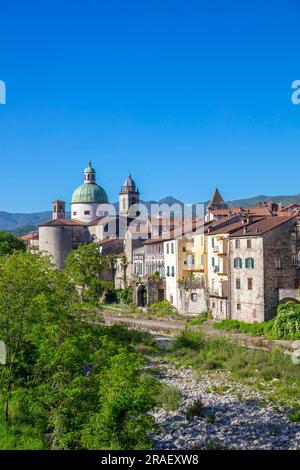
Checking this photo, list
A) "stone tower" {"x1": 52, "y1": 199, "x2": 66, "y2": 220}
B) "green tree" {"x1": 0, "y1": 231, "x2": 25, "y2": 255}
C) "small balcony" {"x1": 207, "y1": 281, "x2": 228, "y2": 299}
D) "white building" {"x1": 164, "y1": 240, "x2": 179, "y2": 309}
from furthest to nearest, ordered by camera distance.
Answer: "stone tower" {"x1": 52, "y1": 199, "x2": 66, "y2": 220} < "green tree" {"x1": 0, "y1": 231, "x2": 25, "y2": 255} < "white building" {"x1": 164, "y1": 240, "x2": 179, "y2": 309} < "small balcony" {"x1": 207, "y1": 281, "x2": 228, "y2": 299}

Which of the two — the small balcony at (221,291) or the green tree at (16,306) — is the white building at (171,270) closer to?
the small balcony at (221,291)

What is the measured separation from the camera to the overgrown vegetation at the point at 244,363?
1512 inches

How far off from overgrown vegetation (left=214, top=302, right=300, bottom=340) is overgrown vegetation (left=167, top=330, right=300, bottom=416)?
388 centimetres

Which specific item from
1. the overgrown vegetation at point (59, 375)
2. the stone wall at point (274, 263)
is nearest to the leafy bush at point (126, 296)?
the stone wall at point (274, 263)

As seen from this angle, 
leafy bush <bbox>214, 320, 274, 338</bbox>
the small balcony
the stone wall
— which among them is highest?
the stone wall

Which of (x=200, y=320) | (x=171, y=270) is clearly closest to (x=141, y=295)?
(x=171, y=270)

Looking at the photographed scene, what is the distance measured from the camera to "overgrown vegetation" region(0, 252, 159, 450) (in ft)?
83.0

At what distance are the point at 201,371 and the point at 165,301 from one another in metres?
29.7

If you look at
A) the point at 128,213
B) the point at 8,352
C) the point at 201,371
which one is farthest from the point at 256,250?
the point at 128,213

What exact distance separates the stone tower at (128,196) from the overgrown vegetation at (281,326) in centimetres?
6857

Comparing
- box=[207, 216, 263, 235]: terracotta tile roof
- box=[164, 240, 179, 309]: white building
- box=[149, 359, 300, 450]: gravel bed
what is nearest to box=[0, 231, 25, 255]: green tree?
box=[164, 240, 179, 309]: white building

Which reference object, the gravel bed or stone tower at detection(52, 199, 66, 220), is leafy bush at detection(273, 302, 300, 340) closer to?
the gravel bed

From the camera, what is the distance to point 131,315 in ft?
231

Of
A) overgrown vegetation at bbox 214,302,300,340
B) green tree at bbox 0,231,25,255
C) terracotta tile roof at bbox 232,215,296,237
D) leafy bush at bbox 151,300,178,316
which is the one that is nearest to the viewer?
overgrown vegetation at bbox 214,302,300,340
